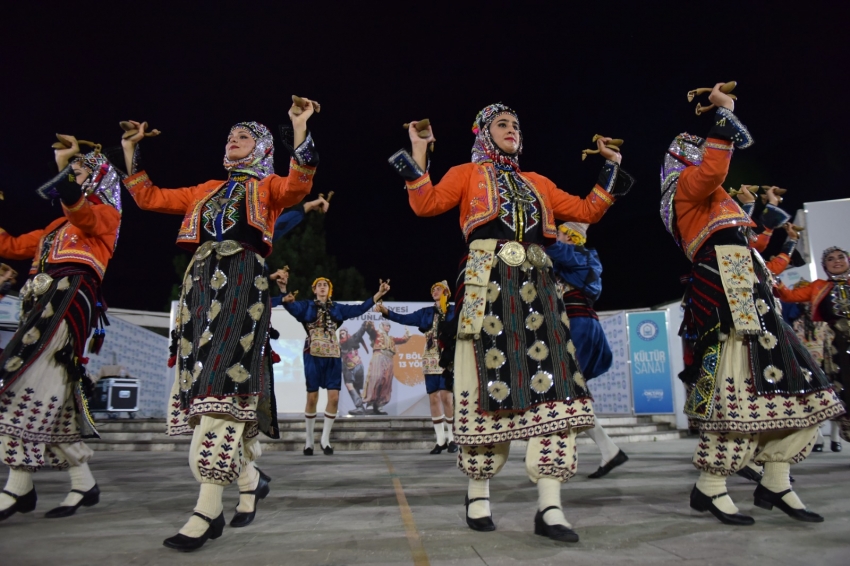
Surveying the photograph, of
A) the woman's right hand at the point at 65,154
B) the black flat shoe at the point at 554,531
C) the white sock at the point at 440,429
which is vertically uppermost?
the woman's right hand at the point at 65,154

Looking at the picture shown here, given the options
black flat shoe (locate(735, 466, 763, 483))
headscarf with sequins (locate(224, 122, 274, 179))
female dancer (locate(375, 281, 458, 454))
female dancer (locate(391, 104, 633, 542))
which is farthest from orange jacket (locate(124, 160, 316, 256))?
female dancer (locate(375, 281, 458, 454))

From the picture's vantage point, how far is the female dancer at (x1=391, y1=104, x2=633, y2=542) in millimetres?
2297

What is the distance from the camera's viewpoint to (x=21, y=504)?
9.40 ft

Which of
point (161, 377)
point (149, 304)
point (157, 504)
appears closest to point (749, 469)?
point (157, 504)

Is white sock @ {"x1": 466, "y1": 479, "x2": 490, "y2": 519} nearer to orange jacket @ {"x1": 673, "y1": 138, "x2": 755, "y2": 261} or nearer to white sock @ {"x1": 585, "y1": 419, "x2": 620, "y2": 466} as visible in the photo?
orange jacket @ {"x1": 673, "y1": 138, "x2": 755, "y2": 261}

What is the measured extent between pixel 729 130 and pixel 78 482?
3774 millimetres

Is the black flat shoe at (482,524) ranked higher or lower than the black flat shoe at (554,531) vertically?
lower

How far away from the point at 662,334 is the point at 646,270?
9.23m

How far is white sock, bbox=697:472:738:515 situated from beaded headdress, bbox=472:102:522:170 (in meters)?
1.74

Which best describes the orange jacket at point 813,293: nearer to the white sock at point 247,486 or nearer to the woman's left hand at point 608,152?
the woman's left hand at point 608,152

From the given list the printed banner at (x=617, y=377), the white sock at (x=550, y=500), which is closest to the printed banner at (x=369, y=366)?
the printed banner at (x=617, y=377)

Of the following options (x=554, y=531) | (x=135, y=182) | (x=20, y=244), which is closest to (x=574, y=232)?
(x=554, y=531)

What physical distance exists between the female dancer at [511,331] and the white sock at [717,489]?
74cm

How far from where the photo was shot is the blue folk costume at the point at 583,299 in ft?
13.9
